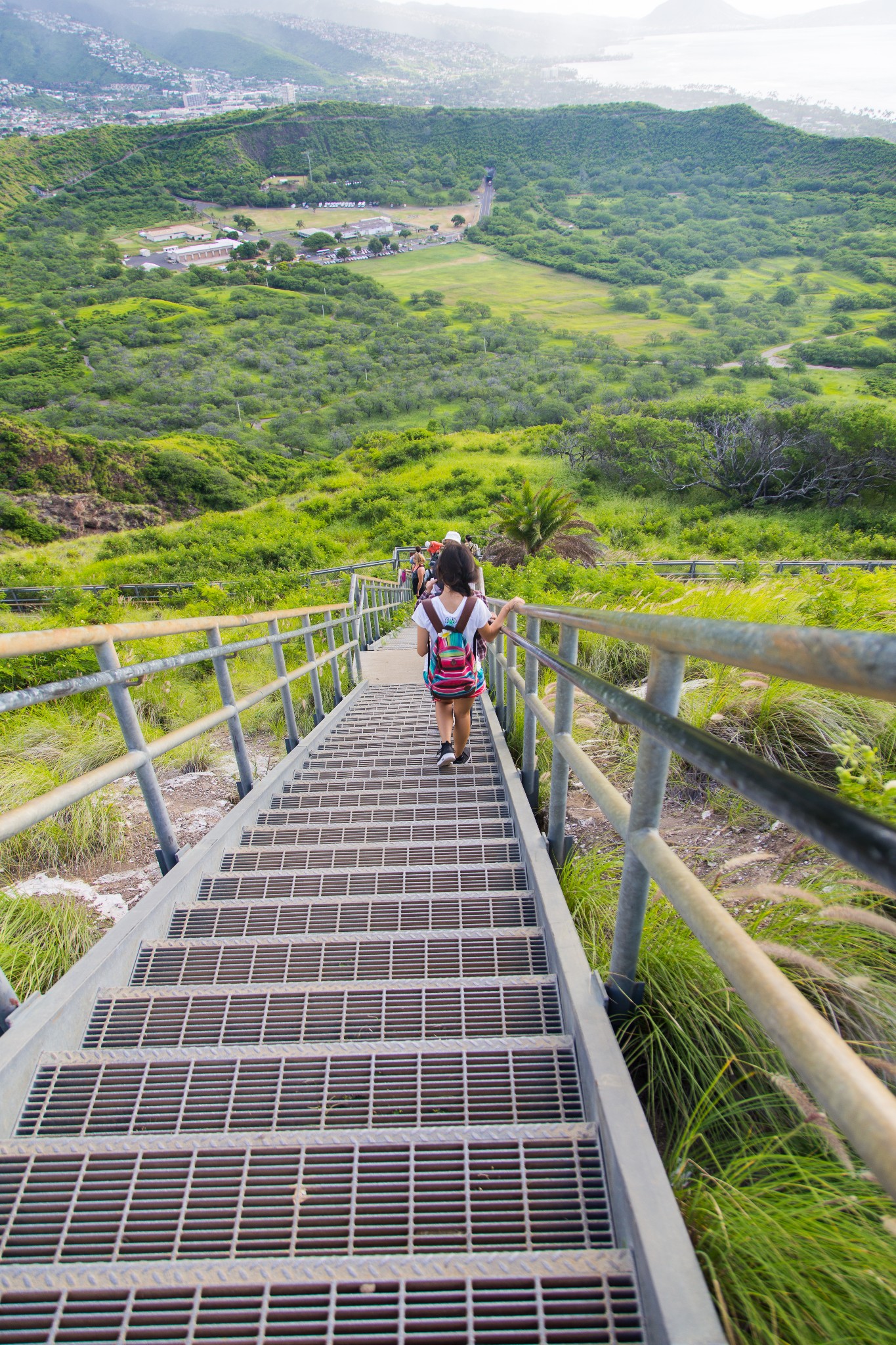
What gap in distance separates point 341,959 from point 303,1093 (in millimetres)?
531

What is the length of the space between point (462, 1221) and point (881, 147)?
557 ft

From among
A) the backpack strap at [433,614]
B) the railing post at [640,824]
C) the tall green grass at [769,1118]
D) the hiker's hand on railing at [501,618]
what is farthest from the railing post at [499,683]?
the railing post at [640,824]

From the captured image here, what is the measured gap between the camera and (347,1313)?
111cm

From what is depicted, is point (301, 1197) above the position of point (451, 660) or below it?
above

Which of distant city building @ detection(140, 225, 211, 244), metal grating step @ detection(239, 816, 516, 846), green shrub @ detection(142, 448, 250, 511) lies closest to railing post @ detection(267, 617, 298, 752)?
metal grating step @ detection(239, 816, 516, 846)

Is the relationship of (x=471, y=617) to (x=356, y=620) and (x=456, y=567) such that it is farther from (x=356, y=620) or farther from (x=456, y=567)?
(x=356, y=620)

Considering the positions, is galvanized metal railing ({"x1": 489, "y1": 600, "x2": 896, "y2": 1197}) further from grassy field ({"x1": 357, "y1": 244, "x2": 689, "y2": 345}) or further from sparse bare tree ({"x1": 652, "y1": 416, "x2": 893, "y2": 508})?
grassy field ({"x1": 357, "y1": 244, "x2": 689, "y2": 345})

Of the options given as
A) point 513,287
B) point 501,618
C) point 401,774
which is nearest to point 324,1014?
point 501,618

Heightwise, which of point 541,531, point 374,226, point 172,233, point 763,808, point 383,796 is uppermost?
point 374,226

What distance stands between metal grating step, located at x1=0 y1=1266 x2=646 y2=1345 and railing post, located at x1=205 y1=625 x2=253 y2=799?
2.20 meters

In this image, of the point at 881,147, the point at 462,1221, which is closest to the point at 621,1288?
the point at 462,1221

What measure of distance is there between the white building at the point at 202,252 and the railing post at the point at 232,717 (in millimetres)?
129829

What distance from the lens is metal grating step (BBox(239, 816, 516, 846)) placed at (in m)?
3.14

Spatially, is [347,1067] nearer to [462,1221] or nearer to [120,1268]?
[462,1221]
